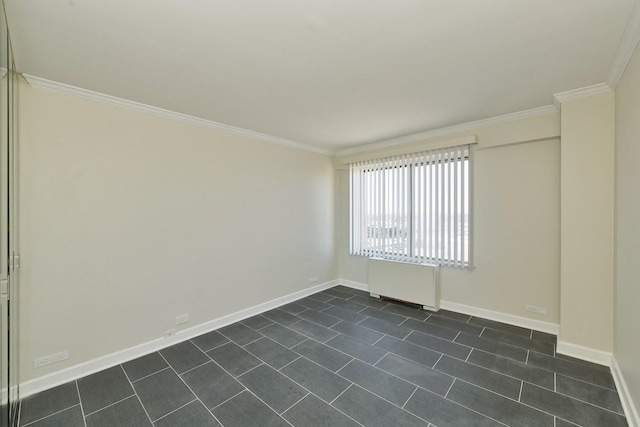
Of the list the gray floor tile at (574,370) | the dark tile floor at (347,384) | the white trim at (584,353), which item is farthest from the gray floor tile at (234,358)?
the white trim at (584,353)

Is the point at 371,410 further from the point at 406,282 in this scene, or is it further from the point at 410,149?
the point at 410,149

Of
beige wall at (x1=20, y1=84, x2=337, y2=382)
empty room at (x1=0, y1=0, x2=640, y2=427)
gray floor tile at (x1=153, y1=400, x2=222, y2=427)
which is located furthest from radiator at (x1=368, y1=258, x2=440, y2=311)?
gray floor tile at (x1=153, y1=400, x2=222, y2=427)

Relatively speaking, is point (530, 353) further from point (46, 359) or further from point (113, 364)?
point (46, 359)

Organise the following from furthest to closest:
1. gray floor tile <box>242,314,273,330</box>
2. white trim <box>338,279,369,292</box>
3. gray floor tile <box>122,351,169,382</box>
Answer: white trim <box>338,279,369,292</box> → gray floor tile <box>242,314,273,330</box> → gray floor tile <box>122,351,169,382</box>

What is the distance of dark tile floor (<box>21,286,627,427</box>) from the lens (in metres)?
1.87

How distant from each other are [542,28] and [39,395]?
14.7 ft

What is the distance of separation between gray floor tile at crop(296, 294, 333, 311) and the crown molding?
258cm

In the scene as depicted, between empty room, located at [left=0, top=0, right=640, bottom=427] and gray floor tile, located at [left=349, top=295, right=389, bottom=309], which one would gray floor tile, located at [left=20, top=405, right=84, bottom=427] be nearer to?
empty room, located at [left=0, top=0, right=640, bottom=427]

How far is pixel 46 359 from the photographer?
224 centimetres

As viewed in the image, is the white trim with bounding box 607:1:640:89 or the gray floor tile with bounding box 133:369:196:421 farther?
the gray floor tile with bounding box 133:369:196:421

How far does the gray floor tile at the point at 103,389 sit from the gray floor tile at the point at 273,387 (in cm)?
94

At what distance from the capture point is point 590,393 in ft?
6.77

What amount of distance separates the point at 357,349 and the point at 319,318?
0.88m

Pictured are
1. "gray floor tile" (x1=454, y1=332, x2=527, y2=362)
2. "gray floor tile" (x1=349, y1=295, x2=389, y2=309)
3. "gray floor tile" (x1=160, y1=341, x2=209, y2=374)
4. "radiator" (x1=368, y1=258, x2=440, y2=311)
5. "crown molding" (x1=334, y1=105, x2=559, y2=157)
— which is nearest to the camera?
"gray floor tile" (x1=160, y1=341, x2=209, y2=374)
